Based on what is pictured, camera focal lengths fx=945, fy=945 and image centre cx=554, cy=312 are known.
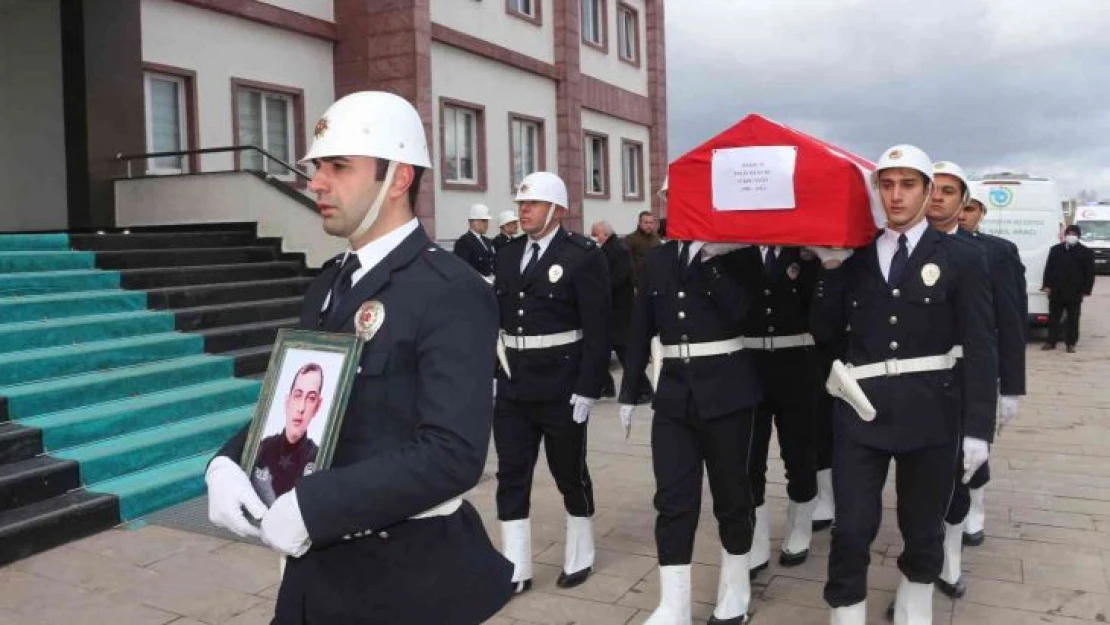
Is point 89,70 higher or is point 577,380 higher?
point 89,70

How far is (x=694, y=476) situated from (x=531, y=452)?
3.54 ft

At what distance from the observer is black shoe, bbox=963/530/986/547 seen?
18.1ft

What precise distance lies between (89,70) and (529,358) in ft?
31.1

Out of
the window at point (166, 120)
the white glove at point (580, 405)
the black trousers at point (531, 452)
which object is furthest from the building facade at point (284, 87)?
the white glove at point (580, 405)

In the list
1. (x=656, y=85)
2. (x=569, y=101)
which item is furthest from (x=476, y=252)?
(x=656, y=85)

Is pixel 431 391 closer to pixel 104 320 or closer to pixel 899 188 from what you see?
pixel 899 188

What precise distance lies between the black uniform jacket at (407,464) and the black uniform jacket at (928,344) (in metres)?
2.15

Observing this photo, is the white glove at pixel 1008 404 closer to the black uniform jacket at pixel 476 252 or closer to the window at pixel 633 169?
the black uniform jacket at pixel 476 252

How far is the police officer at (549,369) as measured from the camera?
16.2 ft

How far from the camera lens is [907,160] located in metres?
3.88

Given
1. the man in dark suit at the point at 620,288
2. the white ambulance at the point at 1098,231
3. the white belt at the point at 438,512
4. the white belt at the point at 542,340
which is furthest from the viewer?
the white ambulance at the point at 1098,231

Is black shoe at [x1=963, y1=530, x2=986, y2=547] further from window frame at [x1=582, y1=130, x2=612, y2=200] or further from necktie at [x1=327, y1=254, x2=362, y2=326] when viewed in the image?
window frame at [x1=582, y1=130, x2=612, y2=200]

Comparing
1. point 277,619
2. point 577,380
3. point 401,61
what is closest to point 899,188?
point 577,380

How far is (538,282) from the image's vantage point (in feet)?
16.6
